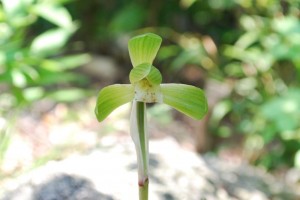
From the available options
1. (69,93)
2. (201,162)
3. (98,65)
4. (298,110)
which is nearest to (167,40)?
(98,65)

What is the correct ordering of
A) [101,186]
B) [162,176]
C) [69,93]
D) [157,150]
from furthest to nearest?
[69,93] < [157,150] < [162,176] < [101,186]

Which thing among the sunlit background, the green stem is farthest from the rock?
the green stem

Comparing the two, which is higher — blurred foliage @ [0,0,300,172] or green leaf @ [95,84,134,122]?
blurred foliage @ [0,0,300,172]

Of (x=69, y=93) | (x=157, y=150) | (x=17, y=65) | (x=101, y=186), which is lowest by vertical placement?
(x=101, y=186)

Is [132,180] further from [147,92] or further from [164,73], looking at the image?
[164,73]

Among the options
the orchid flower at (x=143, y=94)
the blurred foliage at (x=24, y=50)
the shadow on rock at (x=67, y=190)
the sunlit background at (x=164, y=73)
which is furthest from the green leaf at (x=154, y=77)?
the blurred foliage at (x=24, y=50)

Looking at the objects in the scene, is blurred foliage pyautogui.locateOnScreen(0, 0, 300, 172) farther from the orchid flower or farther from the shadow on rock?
the orchid flower

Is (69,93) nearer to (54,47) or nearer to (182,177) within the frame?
(54,47)
